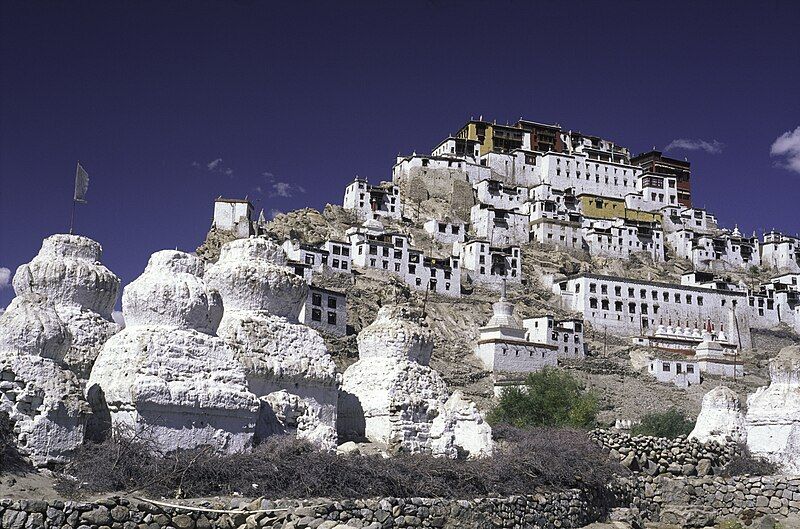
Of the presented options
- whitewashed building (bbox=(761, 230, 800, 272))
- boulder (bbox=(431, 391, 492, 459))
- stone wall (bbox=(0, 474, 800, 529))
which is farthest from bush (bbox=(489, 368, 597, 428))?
whitewashed building (bbox=(761, 230, 800, 272))

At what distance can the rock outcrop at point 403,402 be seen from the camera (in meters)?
18.8

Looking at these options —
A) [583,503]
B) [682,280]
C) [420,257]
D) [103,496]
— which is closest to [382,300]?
[420,257]

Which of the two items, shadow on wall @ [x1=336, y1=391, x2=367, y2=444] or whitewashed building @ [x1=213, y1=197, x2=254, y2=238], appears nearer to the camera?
shadow on wall @ [x1=336, y1=391, x2=367, y2=444]

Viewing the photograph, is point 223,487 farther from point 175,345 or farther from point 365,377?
point 365,377

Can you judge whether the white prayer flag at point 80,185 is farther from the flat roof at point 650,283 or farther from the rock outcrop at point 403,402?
the flat roof at point 650,283

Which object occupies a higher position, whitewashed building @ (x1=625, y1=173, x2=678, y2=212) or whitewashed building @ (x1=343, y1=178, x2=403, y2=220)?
whitewashed building @ (x1=625, y1=173, x2=678, y2=212)

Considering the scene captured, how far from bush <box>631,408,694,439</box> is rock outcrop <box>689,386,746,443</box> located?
15.8 metres

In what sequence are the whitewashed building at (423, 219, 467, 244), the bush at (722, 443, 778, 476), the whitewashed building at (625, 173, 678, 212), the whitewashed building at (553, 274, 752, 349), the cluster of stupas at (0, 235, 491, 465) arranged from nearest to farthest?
the cluster of stupas at (0, 235, 491, 465), the bush at (722, 443, 778, 476), the whitewashed building at (553, 274, 752, 349), the whitewashed building at (423, 219, 467, 244), the whitewashed building at (625, 173, 678, 212)

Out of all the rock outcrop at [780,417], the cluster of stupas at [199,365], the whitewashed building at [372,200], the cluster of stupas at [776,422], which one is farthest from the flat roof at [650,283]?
the cluster of stupas at [199,365]

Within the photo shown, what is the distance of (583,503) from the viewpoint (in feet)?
57.8

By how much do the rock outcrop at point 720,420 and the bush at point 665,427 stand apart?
15.8 meters

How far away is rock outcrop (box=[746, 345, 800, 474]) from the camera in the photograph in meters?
19.0

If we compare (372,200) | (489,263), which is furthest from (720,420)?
(372,200)

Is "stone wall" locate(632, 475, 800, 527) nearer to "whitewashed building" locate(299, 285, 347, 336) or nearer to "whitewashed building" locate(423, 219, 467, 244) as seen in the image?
"whitewashed building" locate(299, 285, 347, 336)
